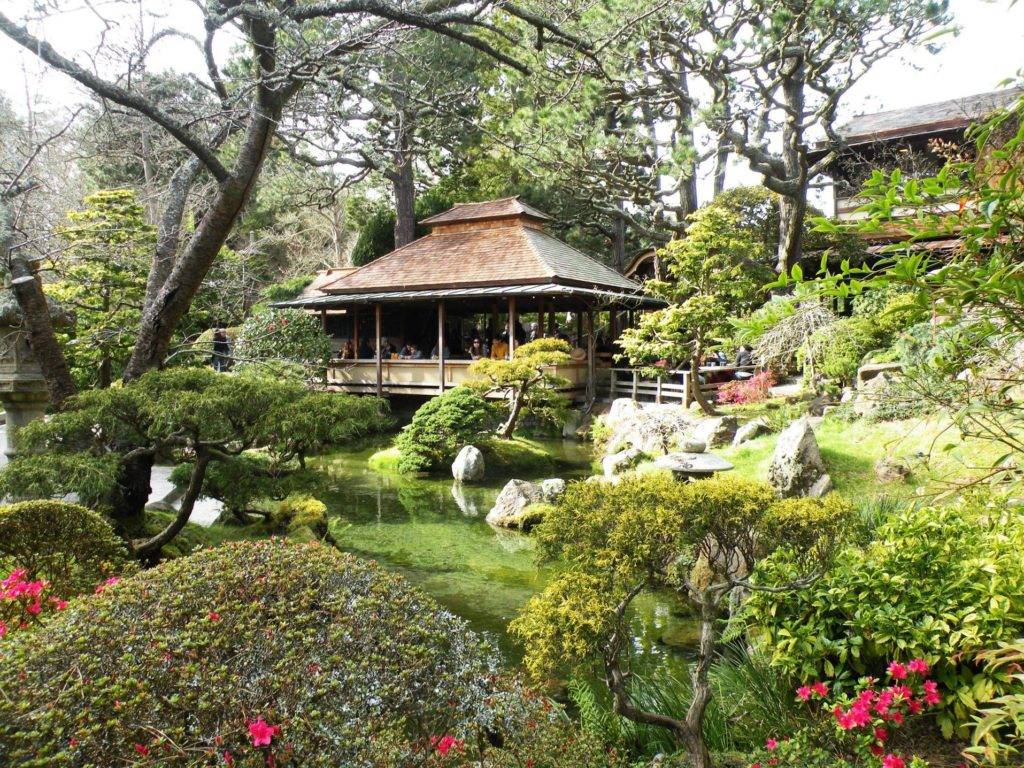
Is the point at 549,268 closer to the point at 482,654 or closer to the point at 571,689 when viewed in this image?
the point at 571,689

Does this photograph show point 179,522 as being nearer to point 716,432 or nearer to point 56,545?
point 56,545

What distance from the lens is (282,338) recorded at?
17703mm

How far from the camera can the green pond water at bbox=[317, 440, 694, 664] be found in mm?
6312

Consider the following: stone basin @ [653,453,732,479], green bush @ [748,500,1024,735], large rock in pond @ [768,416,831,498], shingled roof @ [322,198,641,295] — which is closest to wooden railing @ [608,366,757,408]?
shingled roof @ [322,198,641,295]

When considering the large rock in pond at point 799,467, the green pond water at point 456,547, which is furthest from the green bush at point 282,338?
the large rock in pond at point 799,467

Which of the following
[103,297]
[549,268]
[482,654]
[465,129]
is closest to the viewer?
[482,654]

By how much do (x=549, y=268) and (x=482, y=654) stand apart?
1438 centimetres

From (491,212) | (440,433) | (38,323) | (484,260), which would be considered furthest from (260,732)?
(491,212)

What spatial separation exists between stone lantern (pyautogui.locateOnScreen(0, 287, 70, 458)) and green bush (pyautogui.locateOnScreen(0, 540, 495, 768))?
5.28m

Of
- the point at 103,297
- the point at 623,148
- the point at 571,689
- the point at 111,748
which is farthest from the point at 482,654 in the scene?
the point at 623,148

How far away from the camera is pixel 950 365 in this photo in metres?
1.79

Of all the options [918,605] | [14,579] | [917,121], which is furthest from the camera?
[917,121]

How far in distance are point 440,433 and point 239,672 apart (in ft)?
36.6

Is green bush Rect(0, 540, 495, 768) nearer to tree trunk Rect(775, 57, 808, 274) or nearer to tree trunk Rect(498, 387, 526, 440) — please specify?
tree trunk Rect(498, 387, 526, 440)
